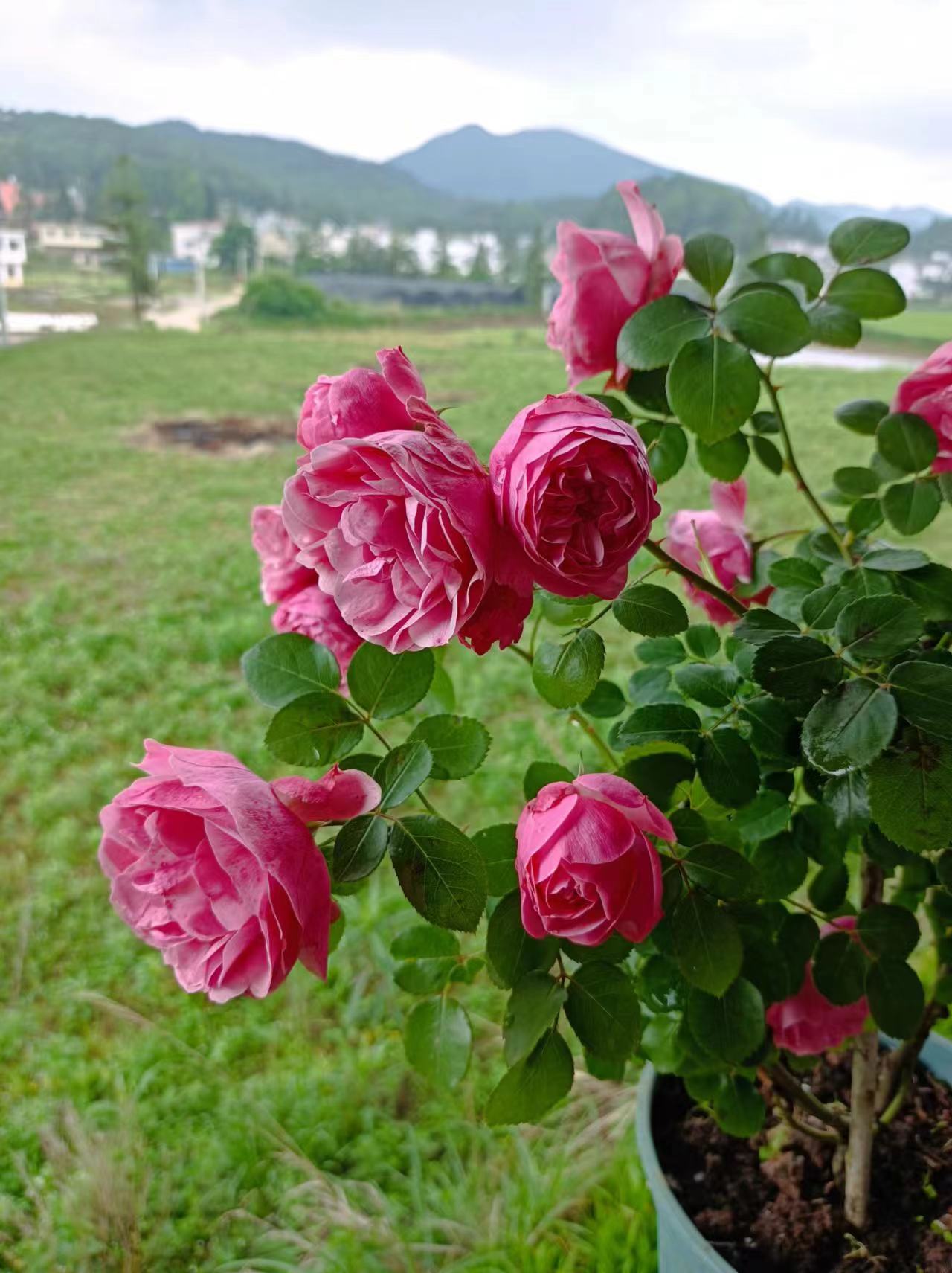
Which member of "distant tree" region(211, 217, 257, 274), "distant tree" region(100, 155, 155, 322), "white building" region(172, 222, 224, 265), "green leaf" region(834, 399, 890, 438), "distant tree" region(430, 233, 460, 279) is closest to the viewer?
"green leaf" region(834, 399, 890, 438)

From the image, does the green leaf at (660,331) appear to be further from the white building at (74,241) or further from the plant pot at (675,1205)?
the white building at (74,241)

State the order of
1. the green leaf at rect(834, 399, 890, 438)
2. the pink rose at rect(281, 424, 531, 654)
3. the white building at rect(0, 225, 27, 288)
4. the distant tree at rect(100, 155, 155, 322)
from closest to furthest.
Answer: the pink rose at rect(281, 424, 531, 654) → the green leaf at rect(834, 399, 890, 438) → the white building at rect(0, 225, 27, 288) → the distant tree at rect(100, 155, 155, 322)

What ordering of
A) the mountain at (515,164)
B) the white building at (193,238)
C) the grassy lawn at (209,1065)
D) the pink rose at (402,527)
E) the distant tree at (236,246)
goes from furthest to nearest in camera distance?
the mountain at (515,164) < the distant tree at (236,246) < the white building at (193,238) < the grassy lawn at (209,1065) < the pink rose at (402,527)

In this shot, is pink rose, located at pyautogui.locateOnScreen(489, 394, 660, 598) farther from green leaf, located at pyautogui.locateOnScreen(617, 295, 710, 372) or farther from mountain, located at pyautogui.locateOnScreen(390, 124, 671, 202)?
mountain, located at pyautogui.locateOnScreen(390, 124, 671, 202)

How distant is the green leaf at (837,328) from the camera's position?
406 mm

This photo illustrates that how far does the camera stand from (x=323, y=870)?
27 cm

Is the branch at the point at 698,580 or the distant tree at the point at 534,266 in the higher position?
the distant tree at the point at 534,266

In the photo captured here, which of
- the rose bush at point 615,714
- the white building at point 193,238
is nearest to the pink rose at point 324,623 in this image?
the rose bush at point 615,714

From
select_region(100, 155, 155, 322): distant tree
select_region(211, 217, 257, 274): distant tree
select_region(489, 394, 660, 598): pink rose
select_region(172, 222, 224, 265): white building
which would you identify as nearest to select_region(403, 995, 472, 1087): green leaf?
select_region(489, 394, 660, 598): pink rose

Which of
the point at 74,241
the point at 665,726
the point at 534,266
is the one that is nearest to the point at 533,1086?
the point at 665,726

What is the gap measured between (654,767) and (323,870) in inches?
5.4

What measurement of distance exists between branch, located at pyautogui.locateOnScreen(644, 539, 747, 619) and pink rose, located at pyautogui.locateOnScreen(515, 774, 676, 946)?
95 mm

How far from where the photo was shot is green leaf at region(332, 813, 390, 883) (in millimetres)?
282

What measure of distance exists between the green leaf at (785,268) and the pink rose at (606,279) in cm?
4
